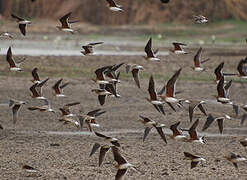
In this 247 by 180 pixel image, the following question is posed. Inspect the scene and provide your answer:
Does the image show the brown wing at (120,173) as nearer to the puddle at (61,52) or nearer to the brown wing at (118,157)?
the brown wing at (118,157)

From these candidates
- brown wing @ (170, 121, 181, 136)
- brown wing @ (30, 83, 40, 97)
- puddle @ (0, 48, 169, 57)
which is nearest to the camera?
brown wing @ (170, 121, 181, 136)

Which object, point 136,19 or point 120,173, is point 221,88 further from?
point 136,19

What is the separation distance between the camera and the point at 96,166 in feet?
48.9

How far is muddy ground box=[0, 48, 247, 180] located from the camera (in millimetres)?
14613

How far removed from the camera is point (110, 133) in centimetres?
1952

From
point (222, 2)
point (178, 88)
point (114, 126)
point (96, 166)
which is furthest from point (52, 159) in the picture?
point (222, 2)

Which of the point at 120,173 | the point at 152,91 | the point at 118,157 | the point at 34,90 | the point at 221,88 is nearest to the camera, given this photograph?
the point at 118,157

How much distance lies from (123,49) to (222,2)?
34.2 metres

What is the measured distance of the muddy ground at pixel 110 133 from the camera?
47.9 feet

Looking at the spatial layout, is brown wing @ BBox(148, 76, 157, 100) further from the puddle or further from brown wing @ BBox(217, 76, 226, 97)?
the puddle

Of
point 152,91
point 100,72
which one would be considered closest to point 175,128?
point 152,91

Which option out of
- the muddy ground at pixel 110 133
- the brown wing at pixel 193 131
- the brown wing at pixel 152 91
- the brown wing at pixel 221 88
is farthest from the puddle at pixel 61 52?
the brown wing at pixel 193 131

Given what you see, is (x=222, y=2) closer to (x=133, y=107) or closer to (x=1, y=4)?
(x=1, y=4)

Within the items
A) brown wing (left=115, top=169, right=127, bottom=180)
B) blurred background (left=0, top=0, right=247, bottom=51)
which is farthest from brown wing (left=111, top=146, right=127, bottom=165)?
blurred background (left=0, top=0, right=247, bottom=51)
